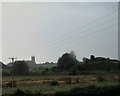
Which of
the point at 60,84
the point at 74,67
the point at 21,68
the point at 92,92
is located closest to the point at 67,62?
the point at 74,67

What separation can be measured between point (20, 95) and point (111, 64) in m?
44.4

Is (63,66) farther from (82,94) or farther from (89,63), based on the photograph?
(82,94)

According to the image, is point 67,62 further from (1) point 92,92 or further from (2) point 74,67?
(1) point 92,92

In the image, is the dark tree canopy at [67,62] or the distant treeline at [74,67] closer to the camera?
the distant treeline at [74,67]

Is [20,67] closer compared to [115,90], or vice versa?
[115,90]

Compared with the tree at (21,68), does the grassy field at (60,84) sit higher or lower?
lower

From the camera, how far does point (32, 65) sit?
8888 centimetres

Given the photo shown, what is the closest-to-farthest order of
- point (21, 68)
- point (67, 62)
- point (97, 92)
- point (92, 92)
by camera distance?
point (97, 92)
point (92, 92)
point (21, 68)
point (67, 62)

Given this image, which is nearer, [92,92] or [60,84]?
[92,92]

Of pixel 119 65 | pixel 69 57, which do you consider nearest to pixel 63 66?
pixel 69 57

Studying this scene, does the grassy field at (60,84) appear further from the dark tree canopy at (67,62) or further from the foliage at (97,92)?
the dark tree canopy at (67,62)

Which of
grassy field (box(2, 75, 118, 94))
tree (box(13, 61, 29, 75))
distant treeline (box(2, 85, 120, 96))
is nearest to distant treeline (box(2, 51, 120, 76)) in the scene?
tree (box(13, 61, 29, 75))

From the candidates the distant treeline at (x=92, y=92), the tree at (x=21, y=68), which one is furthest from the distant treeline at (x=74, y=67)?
the distant treeline at (x=92, y=92)

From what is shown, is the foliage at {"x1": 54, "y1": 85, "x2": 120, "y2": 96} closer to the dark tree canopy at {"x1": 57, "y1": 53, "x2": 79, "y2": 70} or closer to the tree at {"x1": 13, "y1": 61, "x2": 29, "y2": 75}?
the tree at {"x1": 13, "y1": 61, "x2": 29, "y2": 75}
